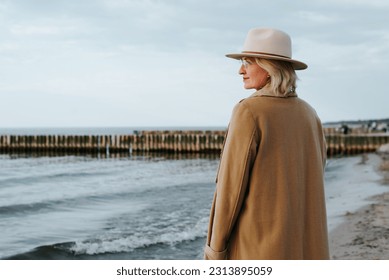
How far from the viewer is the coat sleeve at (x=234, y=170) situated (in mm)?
2264

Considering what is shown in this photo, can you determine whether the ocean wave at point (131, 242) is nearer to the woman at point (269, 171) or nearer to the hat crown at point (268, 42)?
the woman at point (269, 171)

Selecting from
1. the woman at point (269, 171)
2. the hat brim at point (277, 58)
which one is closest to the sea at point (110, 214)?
the woman at point (269, 171)

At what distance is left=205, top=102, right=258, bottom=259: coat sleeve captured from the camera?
2.26 metres

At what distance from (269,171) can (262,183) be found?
0.06 m

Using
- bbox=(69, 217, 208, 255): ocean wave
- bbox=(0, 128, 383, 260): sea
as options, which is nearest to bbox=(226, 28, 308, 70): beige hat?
bbox=(0, 128, 383, 260): sea

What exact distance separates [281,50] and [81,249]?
277 inches

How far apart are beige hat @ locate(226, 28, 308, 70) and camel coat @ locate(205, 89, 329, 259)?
18cm

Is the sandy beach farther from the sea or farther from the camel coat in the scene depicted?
the camel coat

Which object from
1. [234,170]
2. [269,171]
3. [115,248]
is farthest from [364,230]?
[234,170]

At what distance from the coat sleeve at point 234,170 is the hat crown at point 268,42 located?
12.4 inches
